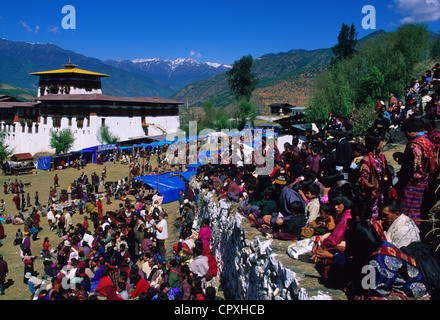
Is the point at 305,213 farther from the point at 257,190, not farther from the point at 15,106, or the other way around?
the point at 15,106

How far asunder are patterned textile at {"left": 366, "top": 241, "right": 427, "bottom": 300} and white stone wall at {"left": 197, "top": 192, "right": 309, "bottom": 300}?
92 cm

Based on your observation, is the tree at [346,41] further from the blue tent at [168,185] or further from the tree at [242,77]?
the blue tent at [168,185]

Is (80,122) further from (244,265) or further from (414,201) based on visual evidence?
(414,201)

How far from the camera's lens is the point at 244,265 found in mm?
6766

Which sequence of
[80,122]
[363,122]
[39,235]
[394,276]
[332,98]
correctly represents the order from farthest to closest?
[80,122] → [332,98] → [363,122] → [39,235] → [394,276]

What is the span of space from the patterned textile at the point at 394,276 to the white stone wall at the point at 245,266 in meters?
0.92

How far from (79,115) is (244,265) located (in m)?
50.8

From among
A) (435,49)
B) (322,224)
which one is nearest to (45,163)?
(322,224)

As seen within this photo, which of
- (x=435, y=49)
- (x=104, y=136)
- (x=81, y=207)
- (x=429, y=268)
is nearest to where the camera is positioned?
(x=429, y=268)

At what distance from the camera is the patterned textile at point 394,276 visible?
3420mm

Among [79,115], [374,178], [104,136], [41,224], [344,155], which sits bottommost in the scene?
[41,224]

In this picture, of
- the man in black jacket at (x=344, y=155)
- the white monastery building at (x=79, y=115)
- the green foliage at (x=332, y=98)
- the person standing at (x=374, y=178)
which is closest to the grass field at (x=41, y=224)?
the man in black jacket at (x=344, y=155)
